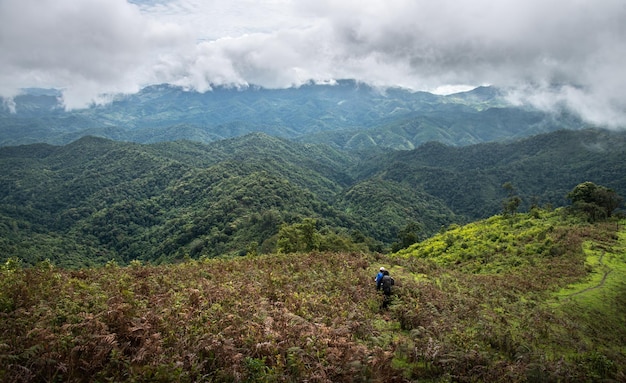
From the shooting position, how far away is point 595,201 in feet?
117

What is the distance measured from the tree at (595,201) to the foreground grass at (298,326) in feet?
61.6

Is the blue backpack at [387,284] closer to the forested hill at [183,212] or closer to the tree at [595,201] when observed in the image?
the forested hill at [183,212]

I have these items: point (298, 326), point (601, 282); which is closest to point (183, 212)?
point (601, 282)

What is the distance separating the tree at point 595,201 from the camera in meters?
34.7

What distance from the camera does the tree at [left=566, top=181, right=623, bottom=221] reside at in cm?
3472

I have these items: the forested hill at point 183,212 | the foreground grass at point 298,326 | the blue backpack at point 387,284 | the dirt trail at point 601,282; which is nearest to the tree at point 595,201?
the dirt trail at point 601,282

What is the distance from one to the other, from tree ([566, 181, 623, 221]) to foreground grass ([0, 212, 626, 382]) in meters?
18.8

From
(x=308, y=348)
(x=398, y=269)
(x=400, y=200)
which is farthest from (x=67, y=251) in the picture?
(x=400, y=200)

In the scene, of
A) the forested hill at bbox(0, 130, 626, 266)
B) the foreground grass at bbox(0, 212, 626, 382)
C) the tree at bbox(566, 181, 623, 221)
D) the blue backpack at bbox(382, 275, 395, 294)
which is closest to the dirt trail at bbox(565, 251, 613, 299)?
the foreground grass at bbox(0, 212, 626, 382)

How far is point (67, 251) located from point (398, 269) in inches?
4276

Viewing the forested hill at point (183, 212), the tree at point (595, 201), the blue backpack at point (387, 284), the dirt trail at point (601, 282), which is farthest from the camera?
the forested hill at point (183, 212)

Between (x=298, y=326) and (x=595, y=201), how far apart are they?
40.3 meters

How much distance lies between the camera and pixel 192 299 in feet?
36.5

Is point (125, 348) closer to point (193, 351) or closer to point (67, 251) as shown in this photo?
point (193, 351)
